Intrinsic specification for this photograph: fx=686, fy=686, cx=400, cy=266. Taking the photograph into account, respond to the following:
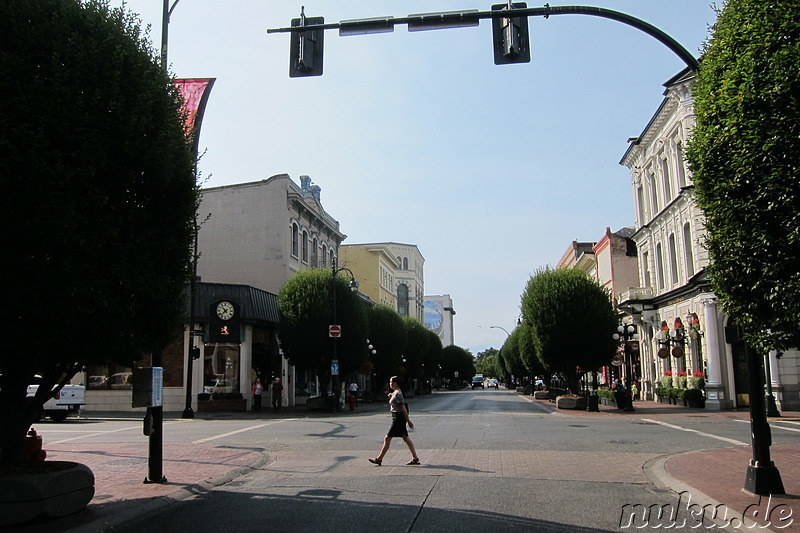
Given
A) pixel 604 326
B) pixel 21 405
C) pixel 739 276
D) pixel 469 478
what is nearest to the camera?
pixel 739 276

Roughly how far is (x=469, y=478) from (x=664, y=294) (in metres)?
28.4

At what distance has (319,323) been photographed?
33094 mm

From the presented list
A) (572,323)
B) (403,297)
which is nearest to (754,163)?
(572,323)

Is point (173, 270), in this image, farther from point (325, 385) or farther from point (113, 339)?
point (325, 385)

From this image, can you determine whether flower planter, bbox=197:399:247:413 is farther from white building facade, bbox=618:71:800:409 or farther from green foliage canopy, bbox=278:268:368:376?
white building facade, bbox=618:71:800:409

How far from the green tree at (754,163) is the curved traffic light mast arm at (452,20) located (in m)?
1.25

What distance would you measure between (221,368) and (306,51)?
89.1 feet

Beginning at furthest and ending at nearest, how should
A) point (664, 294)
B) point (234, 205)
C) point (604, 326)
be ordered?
point (234, 205)
point (664, 294)
point (604, 326)

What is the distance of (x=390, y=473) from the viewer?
1155cm

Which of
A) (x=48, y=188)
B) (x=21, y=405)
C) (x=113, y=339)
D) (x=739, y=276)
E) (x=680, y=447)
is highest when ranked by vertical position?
(x=48, y=188)

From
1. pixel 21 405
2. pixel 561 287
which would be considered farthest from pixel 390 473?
pixel 561 287

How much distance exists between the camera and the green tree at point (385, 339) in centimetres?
4591

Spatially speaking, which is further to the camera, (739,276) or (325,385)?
(325,385)

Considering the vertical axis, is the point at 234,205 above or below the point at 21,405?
above
